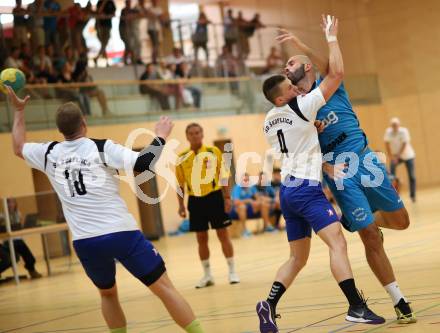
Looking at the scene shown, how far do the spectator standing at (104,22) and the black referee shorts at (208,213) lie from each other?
1287cm

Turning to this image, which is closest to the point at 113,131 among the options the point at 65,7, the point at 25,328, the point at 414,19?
the point at 65,7

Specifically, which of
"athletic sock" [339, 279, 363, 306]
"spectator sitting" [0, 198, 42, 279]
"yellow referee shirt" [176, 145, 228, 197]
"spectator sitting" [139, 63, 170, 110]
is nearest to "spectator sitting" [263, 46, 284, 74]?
"spectator sitting" [139, 63, 170, 110]

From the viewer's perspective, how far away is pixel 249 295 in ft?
32.2

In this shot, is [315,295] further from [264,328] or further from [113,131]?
[113,131]

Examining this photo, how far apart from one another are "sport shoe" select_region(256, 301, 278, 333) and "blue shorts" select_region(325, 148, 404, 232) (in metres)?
0.94

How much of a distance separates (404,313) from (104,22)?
60.5ft

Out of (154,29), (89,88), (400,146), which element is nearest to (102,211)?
(89,88)

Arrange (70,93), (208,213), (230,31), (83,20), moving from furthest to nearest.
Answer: (230,31), (83,20), (70,93), (208,213)

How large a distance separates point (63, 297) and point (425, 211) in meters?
9.79

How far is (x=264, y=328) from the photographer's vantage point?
22.5ft

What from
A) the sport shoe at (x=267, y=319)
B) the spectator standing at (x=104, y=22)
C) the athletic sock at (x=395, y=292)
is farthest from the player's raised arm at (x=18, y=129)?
the spectator standing at (x=104, y=22)

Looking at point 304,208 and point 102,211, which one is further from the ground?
point 102,211

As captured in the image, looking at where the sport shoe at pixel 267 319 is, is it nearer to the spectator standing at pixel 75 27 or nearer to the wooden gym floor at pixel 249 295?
the wooden gym floor at pixel 249 295

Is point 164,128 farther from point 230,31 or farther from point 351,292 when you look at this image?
point 230,31
